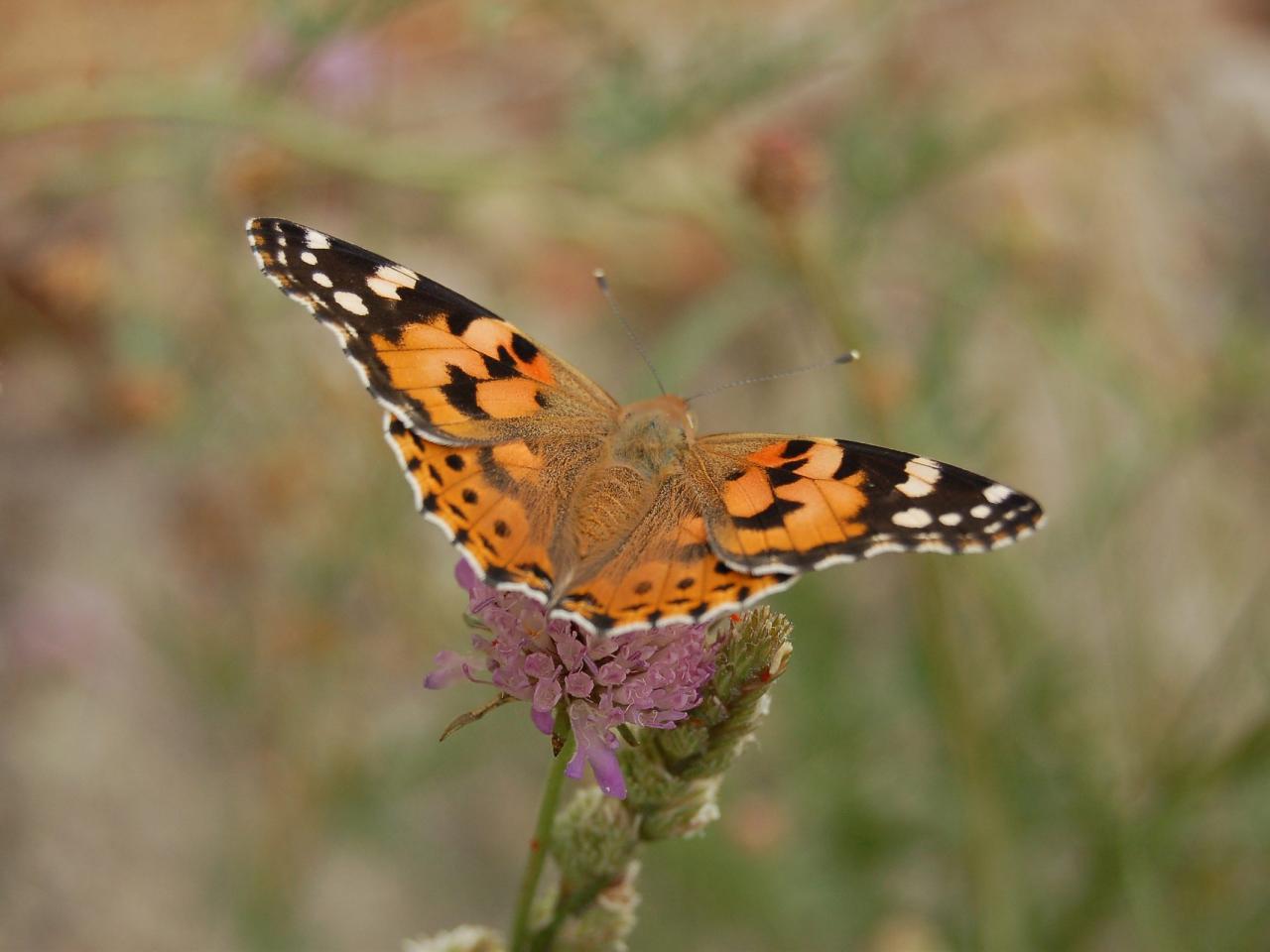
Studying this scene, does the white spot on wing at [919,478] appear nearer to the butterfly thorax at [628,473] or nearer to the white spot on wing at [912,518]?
the white spot on wing at [912,518]

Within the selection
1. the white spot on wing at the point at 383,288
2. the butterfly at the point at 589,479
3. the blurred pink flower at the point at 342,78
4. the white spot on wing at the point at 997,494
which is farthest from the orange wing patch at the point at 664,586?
the blurred pink flower at the point at 342,78

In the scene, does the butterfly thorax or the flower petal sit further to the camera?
the butterfly thorax

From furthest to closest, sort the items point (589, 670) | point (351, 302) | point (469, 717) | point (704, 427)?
1. point (704, 427)
2. point (351, 302)
3. point (589, 670)
4. point (469, 717)

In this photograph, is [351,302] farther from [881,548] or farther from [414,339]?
[881,548]

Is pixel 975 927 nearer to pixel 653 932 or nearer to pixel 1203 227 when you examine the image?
pixel 653 932

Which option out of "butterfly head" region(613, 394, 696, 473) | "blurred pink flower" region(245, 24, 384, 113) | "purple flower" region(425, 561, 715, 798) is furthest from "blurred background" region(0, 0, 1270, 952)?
"purple flower" region(425, 561, 715, 798)

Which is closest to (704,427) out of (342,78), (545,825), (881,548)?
(342,78)

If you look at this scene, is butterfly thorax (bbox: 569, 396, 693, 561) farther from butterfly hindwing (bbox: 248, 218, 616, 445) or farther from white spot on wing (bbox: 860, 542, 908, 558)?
white spot on wing (bbox: 860, 542, 908, 558)

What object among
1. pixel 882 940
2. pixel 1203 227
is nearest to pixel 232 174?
pixel 882 940
